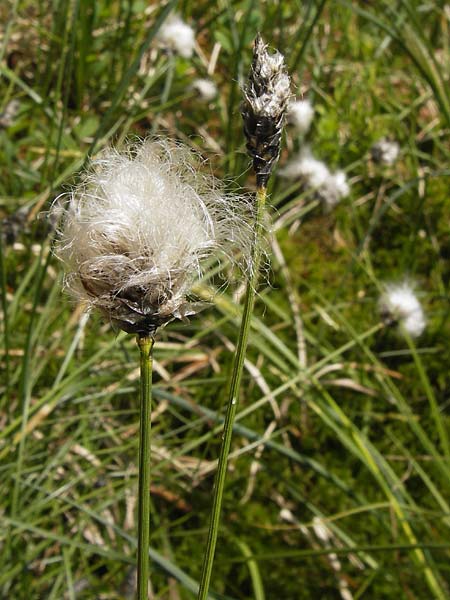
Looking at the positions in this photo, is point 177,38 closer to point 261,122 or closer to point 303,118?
point 303,118

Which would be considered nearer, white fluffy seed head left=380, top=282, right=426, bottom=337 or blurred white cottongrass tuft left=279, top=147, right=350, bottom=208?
white fluffy seed head left=380, top=282, right=426, bottom=337

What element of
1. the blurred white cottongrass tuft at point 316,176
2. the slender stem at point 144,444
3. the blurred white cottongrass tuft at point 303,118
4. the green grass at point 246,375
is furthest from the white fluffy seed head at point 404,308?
the slender stem at point 144,444

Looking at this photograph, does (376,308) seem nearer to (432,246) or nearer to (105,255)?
(432,246)

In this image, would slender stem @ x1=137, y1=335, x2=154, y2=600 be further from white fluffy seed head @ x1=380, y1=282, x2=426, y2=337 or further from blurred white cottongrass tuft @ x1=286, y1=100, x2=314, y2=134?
blurred white cottongrass tuft @ x1=286, y1=100, x2=314, y2=134

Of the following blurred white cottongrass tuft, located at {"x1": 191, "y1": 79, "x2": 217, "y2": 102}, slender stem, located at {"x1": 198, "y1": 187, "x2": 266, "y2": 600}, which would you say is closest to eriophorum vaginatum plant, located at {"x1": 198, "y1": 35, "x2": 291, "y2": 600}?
slender stem, located at {"x1": 198, "y1": 187, "x2": 266, "y2": 600}

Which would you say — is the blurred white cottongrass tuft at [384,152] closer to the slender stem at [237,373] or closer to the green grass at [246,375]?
the green grass at [246,375]
